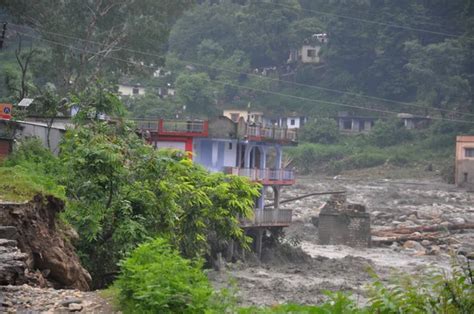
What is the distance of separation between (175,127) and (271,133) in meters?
6.20

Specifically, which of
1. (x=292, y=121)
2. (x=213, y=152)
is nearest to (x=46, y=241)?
(x=213, y=152)

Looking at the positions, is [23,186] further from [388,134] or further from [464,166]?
[388,134]

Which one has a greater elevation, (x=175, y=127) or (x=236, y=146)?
(x=175, y=127)

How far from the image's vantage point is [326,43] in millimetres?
91188

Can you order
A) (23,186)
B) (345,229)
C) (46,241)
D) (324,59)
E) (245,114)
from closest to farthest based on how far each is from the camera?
(46,241)
(23,186)
(345,229)
(245,114)
(324,59)

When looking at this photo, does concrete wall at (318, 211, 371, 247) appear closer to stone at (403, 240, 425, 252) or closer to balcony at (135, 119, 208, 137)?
stone at (403, 240, 425, 252)

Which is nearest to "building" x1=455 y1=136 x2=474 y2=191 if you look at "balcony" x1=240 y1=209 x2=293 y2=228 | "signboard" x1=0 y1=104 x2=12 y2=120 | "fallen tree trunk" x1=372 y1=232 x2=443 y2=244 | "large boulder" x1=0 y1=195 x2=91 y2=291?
"fallen tree trunk" x1=372 y1=232 x2=443 y2=244

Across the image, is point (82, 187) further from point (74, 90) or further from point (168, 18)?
point (168, 18)

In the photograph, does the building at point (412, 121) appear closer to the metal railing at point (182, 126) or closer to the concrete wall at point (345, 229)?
the concrete wall at point (345, 229)

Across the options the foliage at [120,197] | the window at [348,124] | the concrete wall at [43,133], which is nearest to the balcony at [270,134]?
the concrete wall at [43,133]

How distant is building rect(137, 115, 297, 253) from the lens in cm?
3931

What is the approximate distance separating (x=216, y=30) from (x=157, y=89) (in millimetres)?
16341

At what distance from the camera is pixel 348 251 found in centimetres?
4712

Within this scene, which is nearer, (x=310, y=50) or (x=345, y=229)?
(x=345, y=229)
